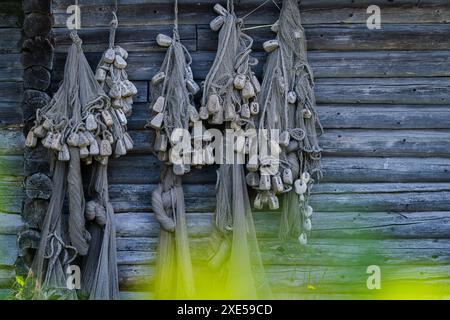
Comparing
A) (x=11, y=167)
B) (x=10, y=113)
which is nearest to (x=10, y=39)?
(x=10, y=113)

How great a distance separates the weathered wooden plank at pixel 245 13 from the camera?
4.82 m

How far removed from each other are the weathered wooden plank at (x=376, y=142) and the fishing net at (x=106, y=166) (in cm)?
16

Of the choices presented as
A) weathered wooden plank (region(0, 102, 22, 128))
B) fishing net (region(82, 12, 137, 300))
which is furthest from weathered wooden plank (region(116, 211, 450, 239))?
weathered wooden plank (region(0, 102, 22, 128))

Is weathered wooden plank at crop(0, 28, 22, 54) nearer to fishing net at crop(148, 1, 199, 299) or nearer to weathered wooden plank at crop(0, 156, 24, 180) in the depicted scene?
weathered wooden plank at crop(0, 156, 24, 180)

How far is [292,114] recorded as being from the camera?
4.73 metres

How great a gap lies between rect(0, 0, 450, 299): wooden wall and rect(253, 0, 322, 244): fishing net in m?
0.14

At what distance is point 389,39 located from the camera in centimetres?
484

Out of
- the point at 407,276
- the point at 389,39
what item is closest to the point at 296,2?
the point at 389,39

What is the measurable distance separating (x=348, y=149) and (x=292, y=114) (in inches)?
18.2

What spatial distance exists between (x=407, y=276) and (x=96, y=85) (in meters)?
2.38

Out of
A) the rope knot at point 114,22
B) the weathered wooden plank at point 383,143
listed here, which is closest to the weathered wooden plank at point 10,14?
the rope knot at point 114,22

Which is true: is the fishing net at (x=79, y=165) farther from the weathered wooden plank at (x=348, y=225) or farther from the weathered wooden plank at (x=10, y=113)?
the weathered wooden plank at (x=10, y=113)

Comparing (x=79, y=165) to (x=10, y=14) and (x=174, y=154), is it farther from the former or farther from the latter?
(x=10, y=14)

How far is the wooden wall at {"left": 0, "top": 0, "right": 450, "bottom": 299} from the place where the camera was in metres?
4.84
